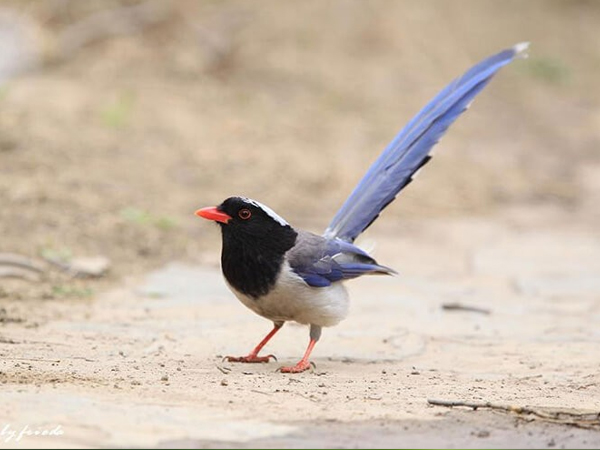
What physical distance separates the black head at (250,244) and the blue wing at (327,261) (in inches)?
3.6

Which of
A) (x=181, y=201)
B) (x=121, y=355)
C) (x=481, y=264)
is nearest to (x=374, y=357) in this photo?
(x=121, y=355)

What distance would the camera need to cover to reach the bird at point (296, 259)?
17.3 ft

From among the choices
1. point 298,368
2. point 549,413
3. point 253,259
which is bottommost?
point 549,413

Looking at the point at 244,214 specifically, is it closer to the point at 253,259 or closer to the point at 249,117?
the point at 253,259

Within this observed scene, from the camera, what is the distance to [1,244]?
7.49 meters

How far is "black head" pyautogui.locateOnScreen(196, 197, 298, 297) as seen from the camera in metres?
5.24

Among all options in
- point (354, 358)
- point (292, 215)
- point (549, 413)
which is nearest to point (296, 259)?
point (354, 358)

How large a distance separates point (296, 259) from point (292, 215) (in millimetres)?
4235

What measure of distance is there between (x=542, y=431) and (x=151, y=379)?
1676 mm

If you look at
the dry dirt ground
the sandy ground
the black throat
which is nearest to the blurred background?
the dry dirt ground

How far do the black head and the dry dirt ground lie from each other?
45cm

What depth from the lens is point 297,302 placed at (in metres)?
5.31

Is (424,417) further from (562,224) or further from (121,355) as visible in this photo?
(562,224)

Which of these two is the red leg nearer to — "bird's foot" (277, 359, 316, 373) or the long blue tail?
"bird's foot" (277, 359, 316, 373)
